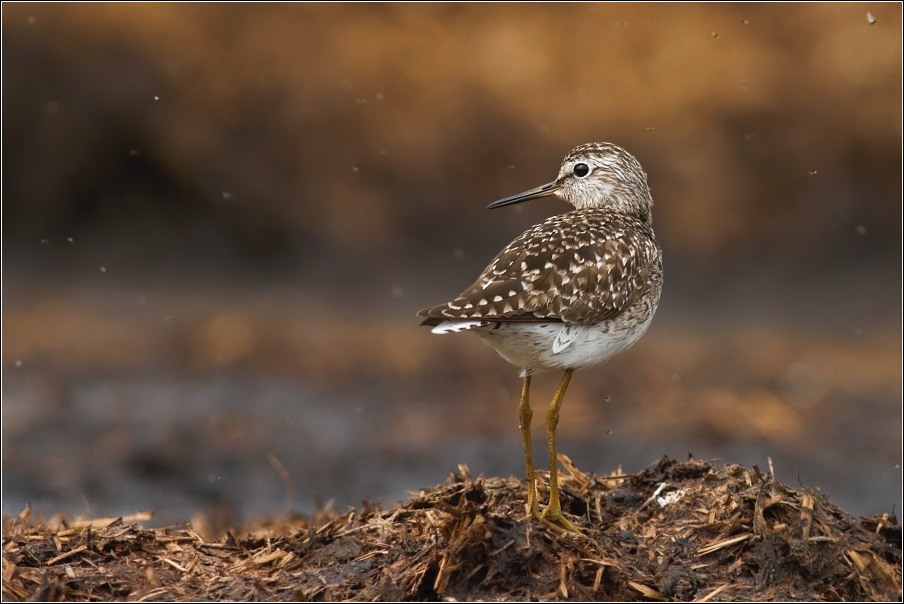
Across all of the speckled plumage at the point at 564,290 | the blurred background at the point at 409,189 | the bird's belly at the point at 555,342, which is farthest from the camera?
the blurred background at the point at 409,189

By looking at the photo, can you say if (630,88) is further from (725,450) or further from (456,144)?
(725,450)

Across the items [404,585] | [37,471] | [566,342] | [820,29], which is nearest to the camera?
[404,585]

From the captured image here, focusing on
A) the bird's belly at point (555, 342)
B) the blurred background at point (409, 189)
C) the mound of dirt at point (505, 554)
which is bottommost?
the mound of dirt at point (505, 554)

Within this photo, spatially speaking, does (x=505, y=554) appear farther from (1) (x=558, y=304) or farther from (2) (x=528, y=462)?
(1) (x=558, y=304)

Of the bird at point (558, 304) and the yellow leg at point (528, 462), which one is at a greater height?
the bird at point (558, 304)

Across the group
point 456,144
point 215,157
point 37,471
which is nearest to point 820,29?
point 456,144

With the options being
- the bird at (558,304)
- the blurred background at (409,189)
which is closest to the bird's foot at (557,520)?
the bird at (558,304)

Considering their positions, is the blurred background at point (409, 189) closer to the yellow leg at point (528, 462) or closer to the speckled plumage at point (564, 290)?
the speckled plumage at point (564, 290)
